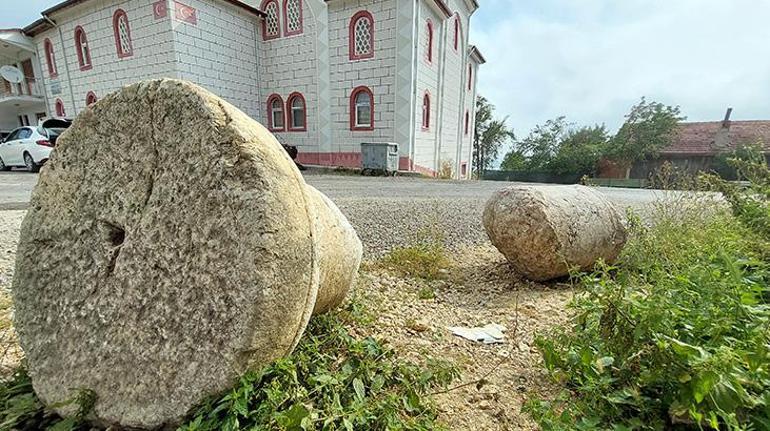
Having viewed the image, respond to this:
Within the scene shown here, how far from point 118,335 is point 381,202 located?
211 inches

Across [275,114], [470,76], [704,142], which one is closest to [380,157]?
[275,114]

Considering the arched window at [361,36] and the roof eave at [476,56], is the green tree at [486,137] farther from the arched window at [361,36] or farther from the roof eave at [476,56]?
the arched window at [361,36]

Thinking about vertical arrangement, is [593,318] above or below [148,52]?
below

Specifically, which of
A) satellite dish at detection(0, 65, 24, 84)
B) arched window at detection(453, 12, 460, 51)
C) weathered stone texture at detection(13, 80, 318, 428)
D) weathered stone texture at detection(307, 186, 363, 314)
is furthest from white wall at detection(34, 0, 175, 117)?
weathered stone texture at detection(307, 186, 363, 314)

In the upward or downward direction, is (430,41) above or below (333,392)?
above

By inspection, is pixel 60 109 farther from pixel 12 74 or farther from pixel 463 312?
pixel 463 312

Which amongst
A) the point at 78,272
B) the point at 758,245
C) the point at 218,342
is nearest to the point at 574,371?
the point at 218,342

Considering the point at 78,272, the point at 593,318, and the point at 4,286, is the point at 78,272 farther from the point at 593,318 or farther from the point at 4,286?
the point at 593,318

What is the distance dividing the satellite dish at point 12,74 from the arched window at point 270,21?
15.5 m

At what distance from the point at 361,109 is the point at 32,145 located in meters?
10.7

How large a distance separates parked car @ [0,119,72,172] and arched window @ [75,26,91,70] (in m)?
6.37

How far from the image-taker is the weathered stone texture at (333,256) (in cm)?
183

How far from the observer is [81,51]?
15.8 metres

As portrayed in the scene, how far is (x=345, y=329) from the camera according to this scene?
206cm
